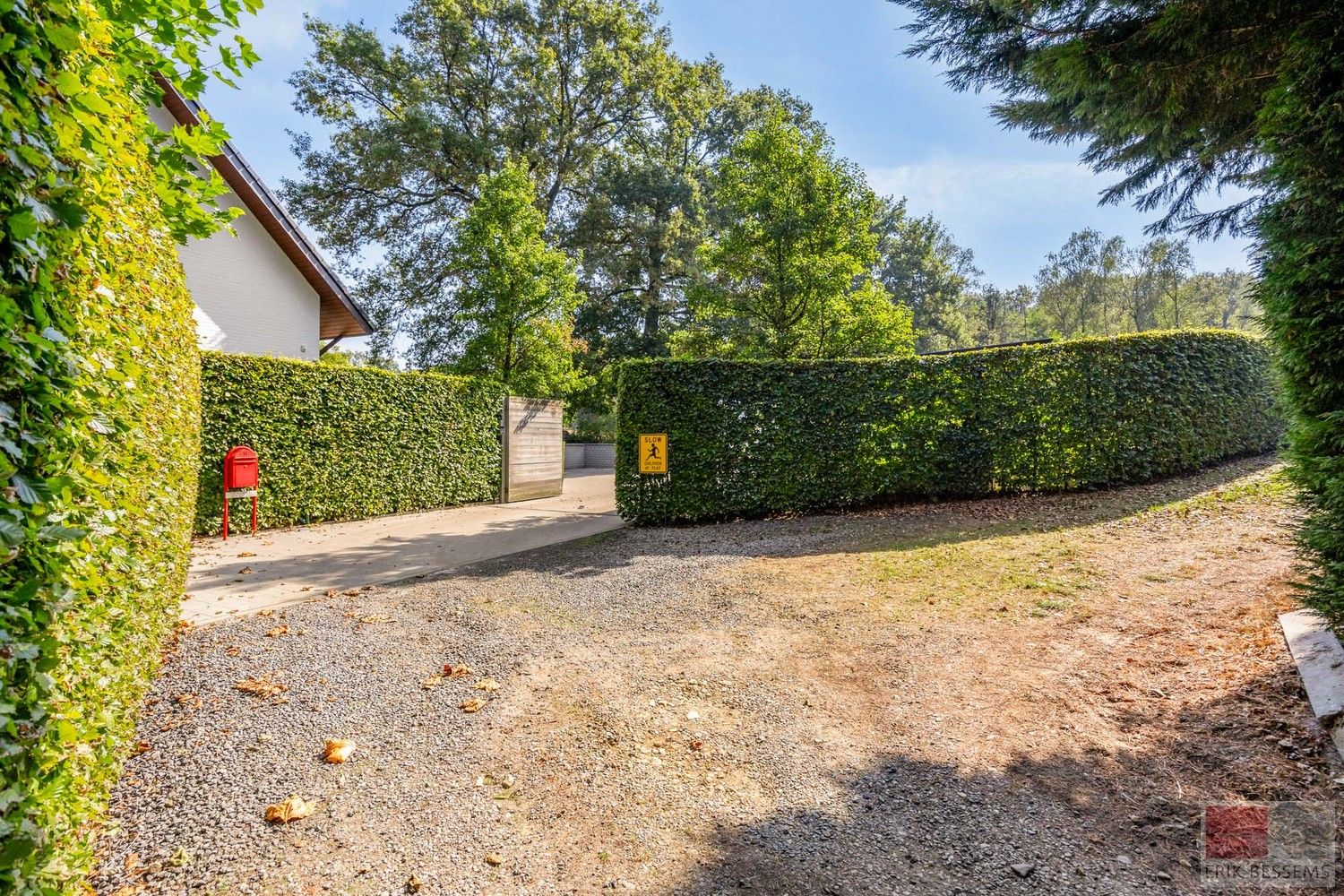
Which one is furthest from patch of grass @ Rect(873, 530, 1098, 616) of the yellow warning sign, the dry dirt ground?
the yellow warning sign

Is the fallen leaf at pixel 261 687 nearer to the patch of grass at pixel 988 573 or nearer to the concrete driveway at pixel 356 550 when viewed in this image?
the concrete driveway at pixel 356 550

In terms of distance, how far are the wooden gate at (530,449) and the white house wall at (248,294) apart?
4.58 metres

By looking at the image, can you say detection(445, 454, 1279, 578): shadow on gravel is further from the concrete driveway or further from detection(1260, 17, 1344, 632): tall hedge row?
detection(1260, 17, 1344, 632): tall hedge row

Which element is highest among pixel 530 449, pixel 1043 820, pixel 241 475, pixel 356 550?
pixel 530 449

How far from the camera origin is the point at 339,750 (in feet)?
8.66

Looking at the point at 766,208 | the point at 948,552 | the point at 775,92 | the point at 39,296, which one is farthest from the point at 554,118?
the point at 39,296

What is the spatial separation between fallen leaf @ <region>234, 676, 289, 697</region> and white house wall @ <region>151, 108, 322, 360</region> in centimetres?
875

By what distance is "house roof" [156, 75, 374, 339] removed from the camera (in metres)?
9.47

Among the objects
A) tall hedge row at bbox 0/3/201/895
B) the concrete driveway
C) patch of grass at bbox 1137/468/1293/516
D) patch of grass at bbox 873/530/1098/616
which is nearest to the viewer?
tall hedge row at bbox 0/3/201/895

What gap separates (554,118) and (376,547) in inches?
827

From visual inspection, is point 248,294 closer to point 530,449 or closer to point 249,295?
point 249,295

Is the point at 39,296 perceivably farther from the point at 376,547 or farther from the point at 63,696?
the point at 376,547

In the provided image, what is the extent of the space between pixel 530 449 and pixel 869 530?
762 cm

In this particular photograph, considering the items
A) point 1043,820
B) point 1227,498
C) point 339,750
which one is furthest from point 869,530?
point 339,750
